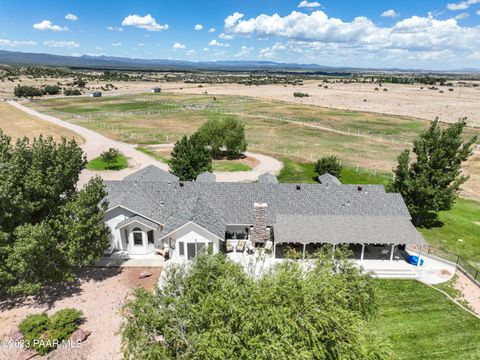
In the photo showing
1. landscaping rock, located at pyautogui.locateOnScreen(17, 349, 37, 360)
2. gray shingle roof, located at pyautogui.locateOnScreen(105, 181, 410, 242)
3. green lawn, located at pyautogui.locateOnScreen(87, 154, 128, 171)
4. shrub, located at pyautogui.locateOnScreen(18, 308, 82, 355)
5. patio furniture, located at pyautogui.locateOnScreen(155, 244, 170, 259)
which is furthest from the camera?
green lawn, located at pyautogui.locateOnScreen(87, 154, 128, 171)

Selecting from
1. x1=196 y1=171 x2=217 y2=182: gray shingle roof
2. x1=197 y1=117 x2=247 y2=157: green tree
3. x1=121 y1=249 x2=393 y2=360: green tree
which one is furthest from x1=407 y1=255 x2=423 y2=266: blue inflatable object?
x1=197 y1=117 x2=247 y2=157: green tree

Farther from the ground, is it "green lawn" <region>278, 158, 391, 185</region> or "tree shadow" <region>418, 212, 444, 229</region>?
"green lawn" <region>278, 158, 391, 185</region>

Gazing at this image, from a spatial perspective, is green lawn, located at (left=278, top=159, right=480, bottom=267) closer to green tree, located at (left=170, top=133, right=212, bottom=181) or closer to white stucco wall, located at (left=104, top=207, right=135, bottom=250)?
green tree, located at (left=170, top=133, right=212, bottom=181)

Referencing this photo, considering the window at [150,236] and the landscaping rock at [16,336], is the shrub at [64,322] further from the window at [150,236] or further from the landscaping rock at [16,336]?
the window at [150,236]

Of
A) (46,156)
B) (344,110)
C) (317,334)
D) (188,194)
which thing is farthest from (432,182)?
(344,110)

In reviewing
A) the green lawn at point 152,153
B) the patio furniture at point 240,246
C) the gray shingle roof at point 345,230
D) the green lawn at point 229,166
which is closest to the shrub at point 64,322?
the patio furniture at point 240,246

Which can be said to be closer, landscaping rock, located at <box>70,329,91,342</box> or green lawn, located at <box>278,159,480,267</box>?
landscaping rock, located at <box>70,329,91,342</box>

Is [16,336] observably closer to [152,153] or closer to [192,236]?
[192,236]

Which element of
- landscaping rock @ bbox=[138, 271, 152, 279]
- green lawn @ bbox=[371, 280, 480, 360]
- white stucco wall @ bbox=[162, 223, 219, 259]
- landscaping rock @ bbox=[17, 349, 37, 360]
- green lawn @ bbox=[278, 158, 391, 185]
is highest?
white stucco wall @ bbox=[162, 223, 219, 259]

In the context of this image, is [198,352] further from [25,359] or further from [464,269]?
[464,269]
